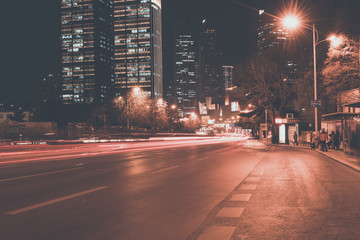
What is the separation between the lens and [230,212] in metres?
6.41

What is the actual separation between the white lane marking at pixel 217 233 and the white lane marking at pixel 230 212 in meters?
0.81

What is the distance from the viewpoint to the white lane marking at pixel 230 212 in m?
6.18

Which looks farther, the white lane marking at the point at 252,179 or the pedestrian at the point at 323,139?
the pedestrian at the point at 323,139

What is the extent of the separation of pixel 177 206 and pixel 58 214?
2580 millimetres

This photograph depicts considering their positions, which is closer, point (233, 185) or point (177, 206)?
point (177, 206)

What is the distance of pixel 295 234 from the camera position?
16.4ft

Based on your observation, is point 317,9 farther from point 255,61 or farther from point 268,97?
point 268,97

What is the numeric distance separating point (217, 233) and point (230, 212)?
1.42 m

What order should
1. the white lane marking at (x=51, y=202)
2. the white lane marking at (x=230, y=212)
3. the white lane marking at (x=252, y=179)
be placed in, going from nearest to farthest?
the white lane marking at (x=230, y=212) → the white lane marking at (x=51, y=202) → the white lane marking at (x=252, y=179)

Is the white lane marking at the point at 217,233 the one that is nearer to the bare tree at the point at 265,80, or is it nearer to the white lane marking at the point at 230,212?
the white lane marking at the point at 230,212

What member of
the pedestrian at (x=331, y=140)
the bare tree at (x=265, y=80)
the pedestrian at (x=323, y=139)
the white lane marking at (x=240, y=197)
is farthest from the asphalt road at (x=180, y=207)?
the bare tree at (x=265, y=80)

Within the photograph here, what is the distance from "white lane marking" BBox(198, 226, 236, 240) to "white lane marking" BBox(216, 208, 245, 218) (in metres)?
0.81

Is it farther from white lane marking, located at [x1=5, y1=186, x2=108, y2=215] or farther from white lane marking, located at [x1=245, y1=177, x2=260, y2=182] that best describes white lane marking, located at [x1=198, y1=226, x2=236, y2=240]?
white lane marking, located at [x1=245, y1=177, x2=260, y2=182]

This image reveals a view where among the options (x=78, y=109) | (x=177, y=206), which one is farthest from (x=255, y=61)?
(x=78, y=109)
